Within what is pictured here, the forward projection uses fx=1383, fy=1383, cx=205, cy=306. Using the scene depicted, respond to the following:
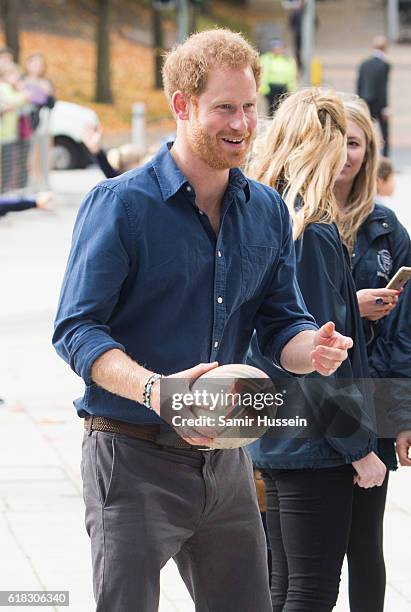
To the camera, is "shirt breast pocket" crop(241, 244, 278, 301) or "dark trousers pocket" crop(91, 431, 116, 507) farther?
"shirt breast pocket" crop(241, 244, 278, 301)

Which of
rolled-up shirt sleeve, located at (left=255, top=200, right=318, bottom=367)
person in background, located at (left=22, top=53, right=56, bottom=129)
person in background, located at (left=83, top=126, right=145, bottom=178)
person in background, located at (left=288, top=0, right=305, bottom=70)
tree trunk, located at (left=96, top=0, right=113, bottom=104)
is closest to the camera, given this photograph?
rolled-up shirt sleeve, located at (left=255, top=200, right=318, bottom=367)

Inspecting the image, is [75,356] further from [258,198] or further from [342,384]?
[342,384]

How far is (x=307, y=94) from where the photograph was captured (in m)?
4.19

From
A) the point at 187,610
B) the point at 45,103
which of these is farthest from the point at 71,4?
the point at 187,610

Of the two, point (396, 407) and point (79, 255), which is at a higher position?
point (79, 255)

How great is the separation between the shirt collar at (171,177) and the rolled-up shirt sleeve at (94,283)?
0.14m

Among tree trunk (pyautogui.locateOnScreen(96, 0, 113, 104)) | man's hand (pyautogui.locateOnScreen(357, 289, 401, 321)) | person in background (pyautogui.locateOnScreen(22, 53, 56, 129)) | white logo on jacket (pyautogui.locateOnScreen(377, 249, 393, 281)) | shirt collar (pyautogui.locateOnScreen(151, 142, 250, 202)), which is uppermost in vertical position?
shirt collar (pyautogui.locateOnScreen(151, 142, 250, 202))

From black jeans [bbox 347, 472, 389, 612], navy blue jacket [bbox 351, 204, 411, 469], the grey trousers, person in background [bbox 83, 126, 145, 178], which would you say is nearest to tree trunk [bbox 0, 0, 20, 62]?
person in background [bbox 83, 126, 145, 178]

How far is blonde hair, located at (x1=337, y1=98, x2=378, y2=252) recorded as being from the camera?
433cm

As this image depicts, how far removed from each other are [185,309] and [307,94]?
1173 mm

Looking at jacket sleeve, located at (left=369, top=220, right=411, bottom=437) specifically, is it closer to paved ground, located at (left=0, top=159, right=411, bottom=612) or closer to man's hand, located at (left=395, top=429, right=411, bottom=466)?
man's hand, located at (left=395, top=429, right=411, bottom=466)

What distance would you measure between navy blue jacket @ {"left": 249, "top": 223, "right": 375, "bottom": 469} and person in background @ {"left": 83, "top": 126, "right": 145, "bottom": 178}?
544cm

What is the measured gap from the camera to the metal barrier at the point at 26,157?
1833cm

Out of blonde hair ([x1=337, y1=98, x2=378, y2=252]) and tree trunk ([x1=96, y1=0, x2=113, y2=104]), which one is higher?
blonde hair ([x1=337, y1=98, x2=378, y2=252])
